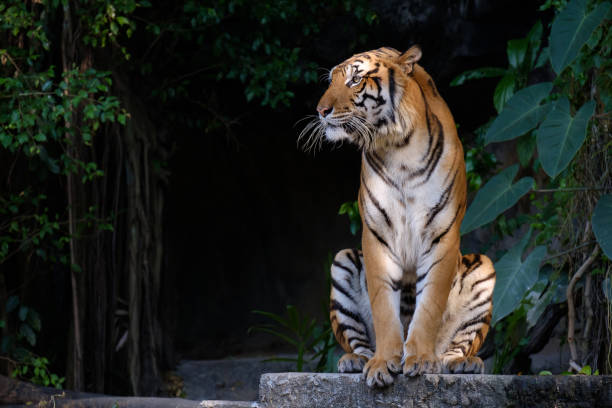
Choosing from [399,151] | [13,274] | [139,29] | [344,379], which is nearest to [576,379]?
[344,379]

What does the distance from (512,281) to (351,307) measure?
94cm

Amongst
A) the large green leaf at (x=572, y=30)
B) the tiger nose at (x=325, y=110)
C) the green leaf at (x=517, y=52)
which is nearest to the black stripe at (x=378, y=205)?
the tiger nose at (x=325, y=110)

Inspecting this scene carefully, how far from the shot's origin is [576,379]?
2232mm

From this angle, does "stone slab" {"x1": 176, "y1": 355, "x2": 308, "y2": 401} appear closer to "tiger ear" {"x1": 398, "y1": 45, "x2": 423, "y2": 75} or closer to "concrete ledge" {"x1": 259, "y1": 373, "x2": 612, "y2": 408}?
"concrete ledge" {"x1": 259, "y1": 373, "x2": 612, "y2": 408}

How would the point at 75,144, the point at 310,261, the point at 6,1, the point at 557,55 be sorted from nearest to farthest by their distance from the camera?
the point at 557,55
the point at 6,1
the point at 75,144
the point at 310,261

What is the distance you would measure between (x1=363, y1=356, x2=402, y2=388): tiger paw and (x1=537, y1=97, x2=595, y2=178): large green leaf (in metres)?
1.11

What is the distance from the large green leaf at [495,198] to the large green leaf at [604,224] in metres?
0.32

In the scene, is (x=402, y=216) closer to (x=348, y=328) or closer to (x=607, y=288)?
A: (x=348, y=328)

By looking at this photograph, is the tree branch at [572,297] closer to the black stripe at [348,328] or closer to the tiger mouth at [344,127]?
the black stripe at [348,328]

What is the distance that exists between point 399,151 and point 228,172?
5.72 m

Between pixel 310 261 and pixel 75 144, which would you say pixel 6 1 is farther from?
pixel 310 261

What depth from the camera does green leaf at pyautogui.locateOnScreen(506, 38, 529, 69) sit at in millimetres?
4810

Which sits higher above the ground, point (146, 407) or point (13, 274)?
point (13, 274)

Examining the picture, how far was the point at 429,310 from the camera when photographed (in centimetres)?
239
